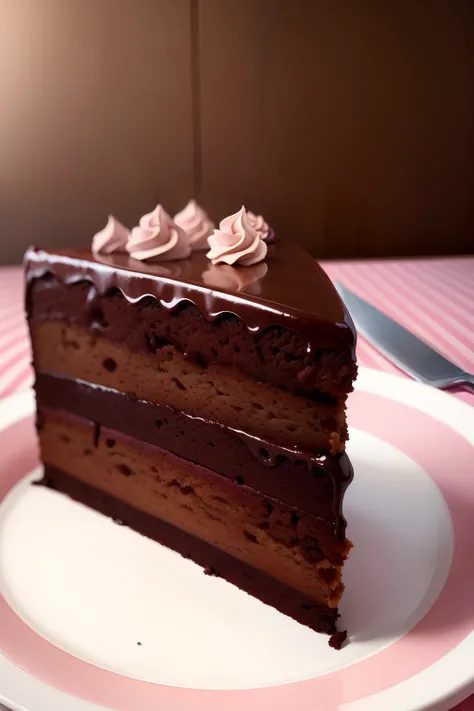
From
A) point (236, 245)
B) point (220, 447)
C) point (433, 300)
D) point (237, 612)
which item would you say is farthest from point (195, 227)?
point (433, 300)

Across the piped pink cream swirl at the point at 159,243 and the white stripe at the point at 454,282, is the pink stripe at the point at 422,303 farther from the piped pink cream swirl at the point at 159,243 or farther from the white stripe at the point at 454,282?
the piped pink cream swirl at the point at 159,243

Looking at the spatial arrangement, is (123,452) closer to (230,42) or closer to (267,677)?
(267,677)

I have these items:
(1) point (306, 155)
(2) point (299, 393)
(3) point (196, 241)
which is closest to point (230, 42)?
(1) point (306, 155)

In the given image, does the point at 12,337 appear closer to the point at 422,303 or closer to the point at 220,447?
the point at 220,447

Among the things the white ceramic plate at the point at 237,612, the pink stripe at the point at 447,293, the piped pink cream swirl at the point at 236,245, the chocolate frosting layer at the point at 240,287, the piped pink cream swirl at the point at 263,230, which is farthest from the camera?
the pink stripe at the point at 447,293

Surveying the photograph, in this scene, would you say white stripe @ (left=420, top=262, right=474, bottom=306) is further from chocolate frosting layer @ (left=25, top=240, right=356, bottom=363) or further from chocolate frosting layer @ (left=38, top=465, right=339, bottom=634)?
chocolate frosting layer @ (left=38, top=465, right=339, bottom=634)

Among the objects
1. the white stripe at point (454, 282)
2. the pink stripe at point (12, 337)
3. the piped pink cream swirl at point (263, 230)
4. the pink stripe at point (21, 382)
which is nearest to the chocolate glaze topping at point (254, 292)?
the piped pink cream swirl at point (263, 230)

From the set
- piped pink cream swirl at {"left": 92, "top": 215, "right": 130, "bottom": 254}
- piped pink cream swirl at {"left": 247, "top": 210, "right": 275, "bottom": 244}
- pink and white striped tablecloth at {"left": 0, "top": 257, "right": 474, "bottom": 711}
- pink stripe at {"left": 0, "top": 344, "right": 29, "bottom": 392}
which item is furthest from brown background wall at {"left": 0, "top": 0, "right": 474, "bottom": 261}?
piped pink cream swirl at {"left": 92, "top": 215, "right": 130, "bottom": 254}
